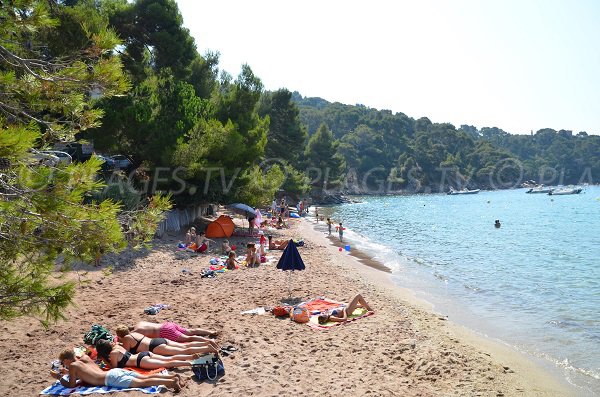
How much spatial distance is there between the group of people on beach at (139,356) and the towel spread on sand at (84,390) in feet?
0.18

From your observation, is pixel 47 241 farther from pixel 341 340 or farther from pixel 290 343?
pixel 341 340

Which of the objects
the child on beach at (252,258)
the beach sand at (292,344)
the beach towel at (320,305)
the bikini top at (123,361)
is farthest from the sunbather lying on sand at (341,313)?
the child on beach at (252,258)

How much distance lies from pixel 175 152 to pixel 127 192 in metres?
3.21

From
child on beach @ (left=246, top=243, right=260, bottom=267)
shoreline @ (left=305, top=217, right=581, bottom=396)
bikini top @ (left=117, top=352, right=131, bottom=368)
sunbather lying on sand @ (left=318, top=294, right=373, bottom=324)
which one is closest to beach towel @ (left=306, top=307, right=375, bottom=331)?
sunbather lying on sand @ (left=318, top=294, right=373, bottom=324)

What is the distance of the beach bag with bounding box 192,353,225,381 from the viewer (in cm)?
686

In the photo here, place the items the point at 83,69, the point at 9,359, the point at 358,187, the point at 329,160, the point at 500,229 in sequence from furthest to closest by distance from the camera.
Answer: the point at 358,187 → the point at 329,160 → the point at 500,229 → the point at 9,359 → the point at 83,69

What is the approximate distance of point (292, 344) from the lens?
8.58 metres

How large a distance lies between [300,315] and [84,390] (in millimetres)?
4756

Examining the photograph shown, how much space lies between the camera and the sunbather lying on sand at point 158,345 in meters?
7.24

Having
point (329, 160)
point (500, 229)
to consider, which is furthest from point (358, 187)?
point (500, 229)

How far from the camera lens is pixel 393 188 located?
122 m

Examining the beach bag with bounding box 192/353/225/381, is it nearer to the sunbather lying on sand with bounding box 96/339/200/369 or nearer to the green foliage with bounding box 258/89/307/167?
the sunbather lying on sand with bounding box 96/339/200/369

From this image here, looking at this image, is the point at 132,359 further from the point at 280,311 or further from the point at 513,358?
the point at 513,358

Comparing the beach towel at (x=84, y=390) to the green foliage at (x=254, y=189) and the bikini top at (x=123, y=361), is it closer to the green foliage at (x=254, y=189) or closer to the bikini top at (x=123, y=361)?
the bikini top at (x=123, y=361)
